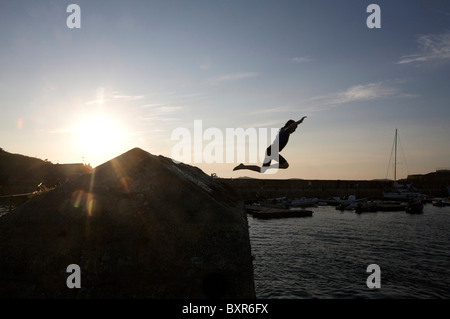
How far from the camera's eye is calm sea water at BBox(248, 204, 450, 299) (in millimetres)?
13672

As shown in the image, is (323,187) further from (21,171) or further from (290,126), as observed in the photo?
(290,126)

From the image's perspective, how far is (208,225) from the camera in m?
4.15

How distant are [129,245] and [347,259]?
1867 centimetres

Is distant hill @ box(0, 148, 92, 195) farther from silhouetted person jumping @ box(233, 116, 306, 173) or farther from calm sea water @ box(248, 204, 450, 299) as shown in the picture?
silhouetted person jumping @ box(233, 116, 306, 173)

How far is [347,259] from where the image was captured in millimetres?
19656

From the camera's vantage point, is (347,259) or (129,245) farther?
(347,259)

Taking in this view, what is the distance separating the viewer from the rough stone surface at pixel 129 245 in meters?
3.93


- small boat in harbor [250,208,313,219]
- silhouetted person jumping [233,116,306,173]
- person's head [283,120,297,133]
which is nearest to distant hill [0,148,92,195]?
small boat in harbor [250,208,313,219]

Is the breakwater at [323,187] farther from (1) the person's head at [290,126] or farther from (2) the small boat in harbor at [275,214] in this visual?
(1) the person's head at [290,126]

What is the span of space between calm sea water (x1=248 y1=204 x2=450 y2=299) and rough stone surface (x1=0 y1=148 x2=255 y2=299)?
9728 millimetres

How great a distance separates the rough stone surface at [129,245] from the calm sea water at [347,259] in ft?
31.9

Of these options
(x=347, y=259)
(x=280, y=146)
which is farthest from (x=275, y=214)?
(x=280, y=146)
